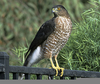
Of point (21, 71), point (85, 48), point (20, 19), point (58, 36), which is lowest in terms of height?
point (21, 71)

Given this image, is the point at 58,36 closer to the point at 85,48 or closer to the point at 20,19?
the point at 85,48

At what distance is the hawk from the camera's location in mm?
2768

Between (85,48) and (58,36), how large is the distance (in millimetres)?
444

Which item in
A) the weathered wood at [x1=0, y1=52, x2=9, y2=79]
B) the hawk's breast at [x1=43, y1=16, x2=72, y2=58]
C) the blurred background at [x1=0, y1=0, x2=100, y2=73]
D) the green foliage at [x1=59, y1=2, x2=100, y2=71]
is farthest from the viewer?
the blurred background at [x1=0, y1=0, x2=100, y2=73]

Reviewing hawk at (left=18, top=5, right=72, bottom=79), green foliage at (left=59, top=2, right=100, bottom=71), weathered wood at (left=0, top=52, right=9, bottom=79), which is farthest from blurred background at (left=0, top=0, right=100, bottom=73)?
weathered wood at (left=0, top=52, right=9, bottom=79)

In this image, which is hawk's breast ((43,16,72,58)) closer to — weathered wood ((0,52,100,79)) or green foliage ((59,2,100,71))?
green foliage ((59,2,100,71))

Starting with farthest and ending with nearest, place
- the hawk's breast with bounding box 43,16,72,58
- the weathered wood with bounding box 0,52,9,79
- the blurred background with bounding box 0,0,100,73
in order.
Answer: the blurred background with bounding box 0,0,100,73 → the hawk's breast with bounding box 43,16,72,58 → the weathered wood with bounding box 0,52,9,79

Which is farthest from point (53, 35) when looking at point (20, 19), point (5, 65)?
point (20, 19)

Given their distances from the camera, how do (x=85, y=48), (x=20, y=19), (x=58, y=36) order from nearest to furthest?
(x=58, y=36)
(x=85, y=48)
(x=20, y=19)

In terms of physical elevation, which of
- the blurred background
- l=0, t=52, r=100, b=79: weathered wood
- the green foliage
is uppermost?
the blurred background

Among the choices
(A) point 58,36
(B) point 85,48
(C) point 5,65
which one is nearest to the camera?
(C) point 5,65

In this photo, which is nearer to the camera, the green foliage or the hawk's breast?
the hawk's breast

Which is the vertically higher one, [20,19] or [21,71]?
[20,19]

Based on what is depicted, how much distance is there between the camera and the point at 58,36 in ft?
9.15
